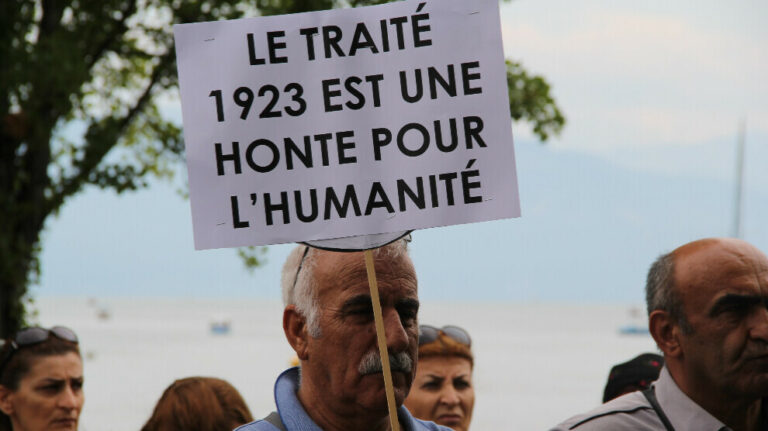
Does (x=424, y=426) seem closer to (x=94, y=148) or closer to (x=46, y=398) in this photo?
(x=46, y=398)

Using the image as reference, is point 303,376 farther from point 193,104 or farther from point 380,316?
point 193,104

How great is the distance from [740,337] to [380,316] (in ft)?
3.62

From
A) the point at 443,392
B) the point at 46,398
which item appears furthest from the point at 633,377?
the point at 46,398

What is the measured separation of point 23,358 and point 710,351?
125 inches

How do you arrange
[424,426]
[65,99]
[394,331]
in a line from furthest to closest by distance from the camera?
[65,99]
[424,426]
[394,331]

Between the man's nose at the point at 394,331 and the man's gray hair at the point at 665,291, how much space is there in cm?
88

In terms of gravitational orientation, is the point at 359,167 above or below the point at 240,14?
below

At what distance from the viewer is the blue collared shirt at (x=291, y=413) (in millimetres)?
2994

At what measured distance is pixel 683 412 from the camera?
128 inches

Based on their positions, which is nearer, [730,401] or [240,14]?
[730,401]

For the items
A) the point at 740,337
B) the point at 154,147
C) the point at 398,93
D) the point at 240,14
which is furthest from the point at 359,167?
the point at 154,147

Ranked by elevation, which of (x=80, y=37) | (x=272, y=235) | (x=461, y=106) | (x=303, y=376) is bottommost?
(x=303, y=376)

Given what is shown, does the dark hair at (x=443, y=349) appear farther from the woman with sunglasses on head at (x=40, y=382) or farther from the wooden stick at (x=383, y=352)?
the wooden stick at (x=383, y=352)

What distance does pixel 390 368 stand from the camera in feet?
9.55
